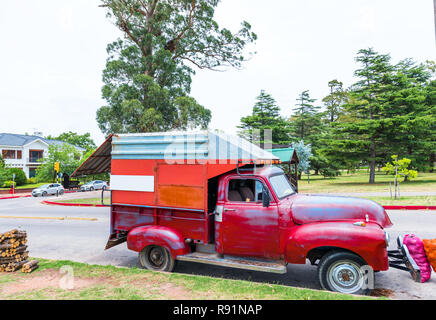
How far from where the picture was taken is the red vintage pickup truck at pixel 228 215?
185 inches

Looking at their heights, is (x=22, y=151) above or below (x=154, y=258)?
above

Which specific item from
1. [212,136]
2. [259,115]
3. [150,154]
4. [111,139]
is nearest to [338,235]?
[212,136]

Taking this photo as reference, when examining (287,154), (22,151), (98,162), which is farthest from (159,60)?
(22,151)

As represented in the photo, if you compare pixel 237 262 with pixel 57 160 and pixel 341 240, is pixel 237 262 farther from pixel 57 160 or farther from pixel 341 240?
pixel 57 160

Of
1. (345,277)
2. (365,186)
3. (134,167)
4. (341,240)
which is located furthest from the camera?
(365,186)

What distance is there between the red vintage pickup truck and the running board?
2 centimetres

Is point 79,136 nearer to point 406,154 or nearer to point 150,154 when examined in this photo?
point 406,154

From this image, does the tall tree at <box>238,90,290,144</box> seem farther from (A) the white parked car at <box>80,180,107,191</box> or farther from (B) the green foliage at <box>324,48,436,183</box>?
(A) the white parked car at <box>80,180,107,191</box>

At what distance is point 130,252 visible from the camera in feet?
25.6

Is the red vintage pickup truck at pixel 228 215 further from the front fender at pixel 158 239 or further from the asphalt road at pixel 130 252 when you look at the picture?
the asphalt road at pixel 130 252

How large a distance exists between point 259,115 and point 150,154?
43.6 metres

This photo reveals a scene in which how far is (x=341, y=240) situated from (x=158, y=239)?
3.48 metres

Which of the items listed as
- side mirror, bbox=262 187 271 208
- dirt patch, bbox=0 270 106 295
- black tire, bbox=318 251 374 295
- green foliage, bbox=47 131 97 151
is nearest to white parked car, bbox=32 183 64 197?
dirt patch, bbox=0 270 106 295

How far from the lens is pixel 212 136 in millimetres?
5762
